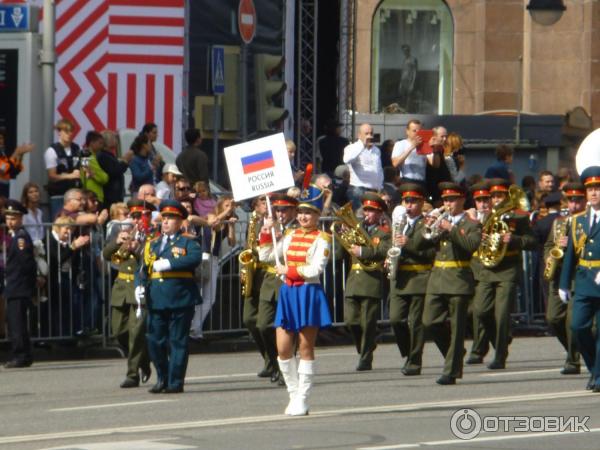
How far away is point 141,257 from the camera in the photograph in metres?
17.5

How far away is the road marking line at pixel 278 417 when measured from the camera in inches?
549

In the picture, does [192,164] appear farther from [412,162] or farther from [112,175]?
[412,162]

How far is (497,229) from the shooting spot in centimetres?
1920

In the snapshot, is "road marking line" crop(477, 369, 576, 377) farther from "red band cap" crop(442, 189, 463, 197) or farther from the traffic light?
the traffic light

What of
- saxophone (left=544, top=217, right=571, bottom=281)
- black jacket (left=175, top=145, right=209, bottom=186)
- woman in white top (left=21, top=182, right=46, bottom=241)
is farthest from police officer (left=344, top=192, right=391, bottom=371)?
black jacket (left=175, top=145, right=209, bottom=186)

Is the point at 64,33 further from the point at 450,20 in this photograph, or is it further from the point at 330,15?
the point at 450,20

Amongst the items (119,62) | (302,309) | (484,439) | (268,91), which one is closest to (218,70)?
(119,62)

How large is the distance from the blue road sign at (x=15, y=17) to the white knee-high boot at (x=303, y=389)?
25.5ft

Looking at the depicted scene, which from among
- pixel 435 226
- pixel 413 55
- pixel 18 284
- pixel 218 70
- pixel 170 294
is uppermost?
pixel 413 55

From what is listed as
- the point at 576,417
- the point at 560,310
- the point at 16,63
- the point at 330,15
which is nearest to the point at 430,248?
the point at 560,310

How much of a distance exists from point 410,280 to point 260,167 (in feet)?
10.4

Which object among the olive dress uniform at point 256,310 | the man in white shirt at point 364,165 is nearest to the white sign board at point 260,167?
the olive dress uniform at point 256,310

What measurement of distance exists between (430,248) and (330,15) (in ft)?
35.5

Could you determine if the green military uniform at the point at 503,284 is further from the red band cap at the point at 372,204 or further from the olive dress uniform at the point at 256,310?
the olive dress uniform at the point at 256,310
